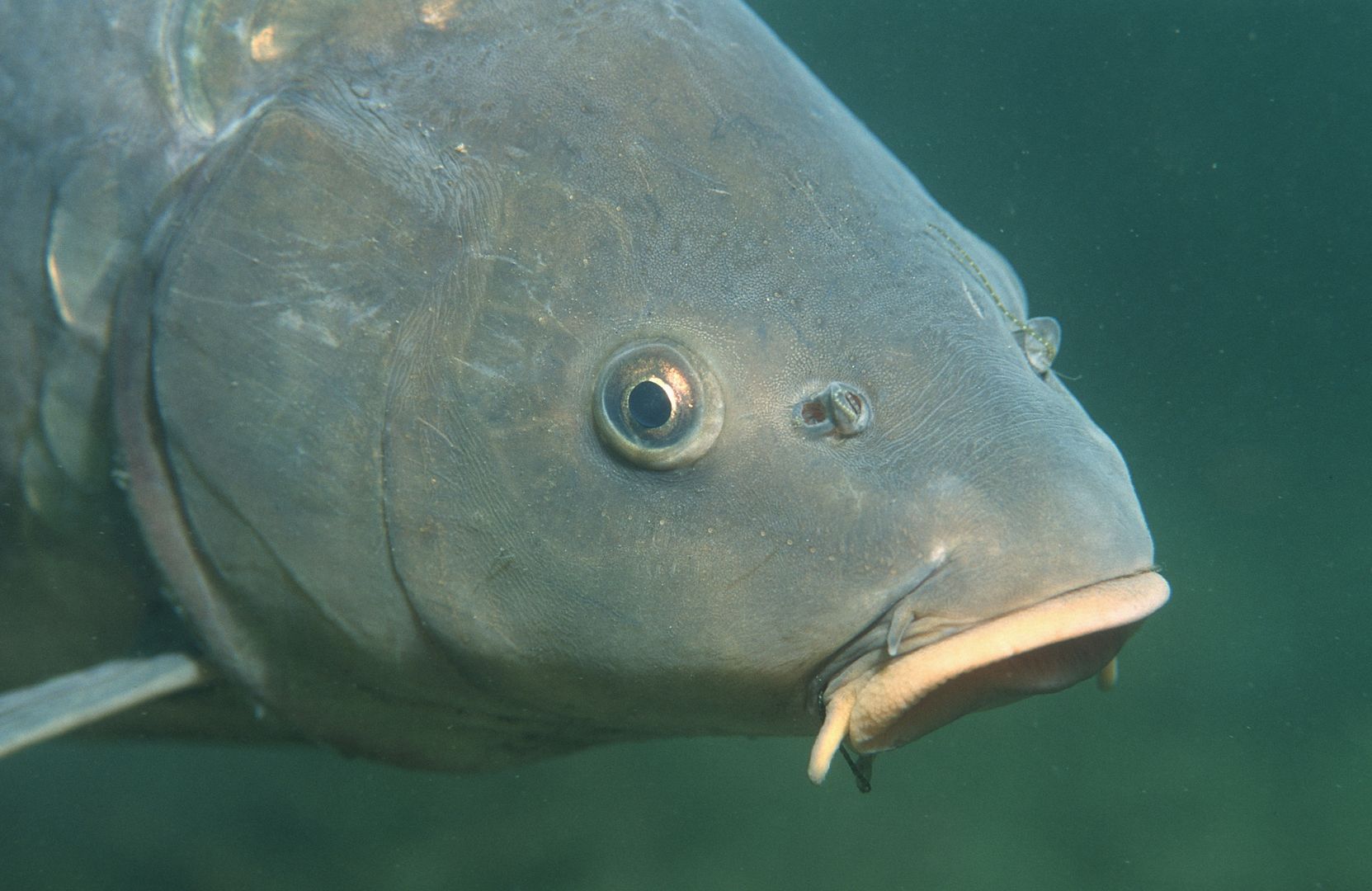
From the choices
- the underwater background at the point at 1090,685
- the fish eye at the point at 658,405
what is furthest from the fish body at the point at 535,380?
the underwater background at the point at 1090,685

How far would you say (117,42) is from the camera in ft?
7.97

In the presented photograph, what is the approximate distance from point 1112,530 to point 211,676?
2.38 meters

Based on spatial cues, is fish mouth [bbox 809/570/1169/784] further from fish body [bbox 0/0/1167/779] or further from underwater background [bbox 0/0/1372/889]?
underwater background [bbox 0/0/1372/889]

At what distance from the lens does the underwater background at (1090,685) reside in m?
6.86

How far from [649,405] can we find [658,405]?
2cm

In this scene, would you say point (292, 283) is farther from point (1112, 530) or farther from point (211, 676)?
point (1112, 530)

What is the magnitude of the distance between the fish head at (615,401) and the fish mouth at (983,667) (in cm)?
1

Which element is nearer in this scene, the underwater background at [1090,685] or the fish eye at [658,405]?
the fish eye at [658,405]

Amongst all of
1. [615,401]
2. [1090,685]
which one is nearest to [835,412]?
[615,401]

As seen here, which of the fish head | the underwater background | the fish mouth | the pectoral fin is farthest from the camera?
the underwater background

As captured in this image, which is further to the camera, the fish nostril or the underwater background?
the underwater background


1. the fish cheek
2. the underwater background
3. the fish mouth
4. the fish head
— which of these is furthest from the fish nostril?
the underwater background

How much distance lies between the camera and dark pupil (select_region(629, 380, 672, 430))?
2014mm

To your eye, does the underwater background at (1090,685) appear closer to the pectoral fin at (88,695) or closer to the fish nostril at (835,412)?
the pectoral fin at (88,695)
